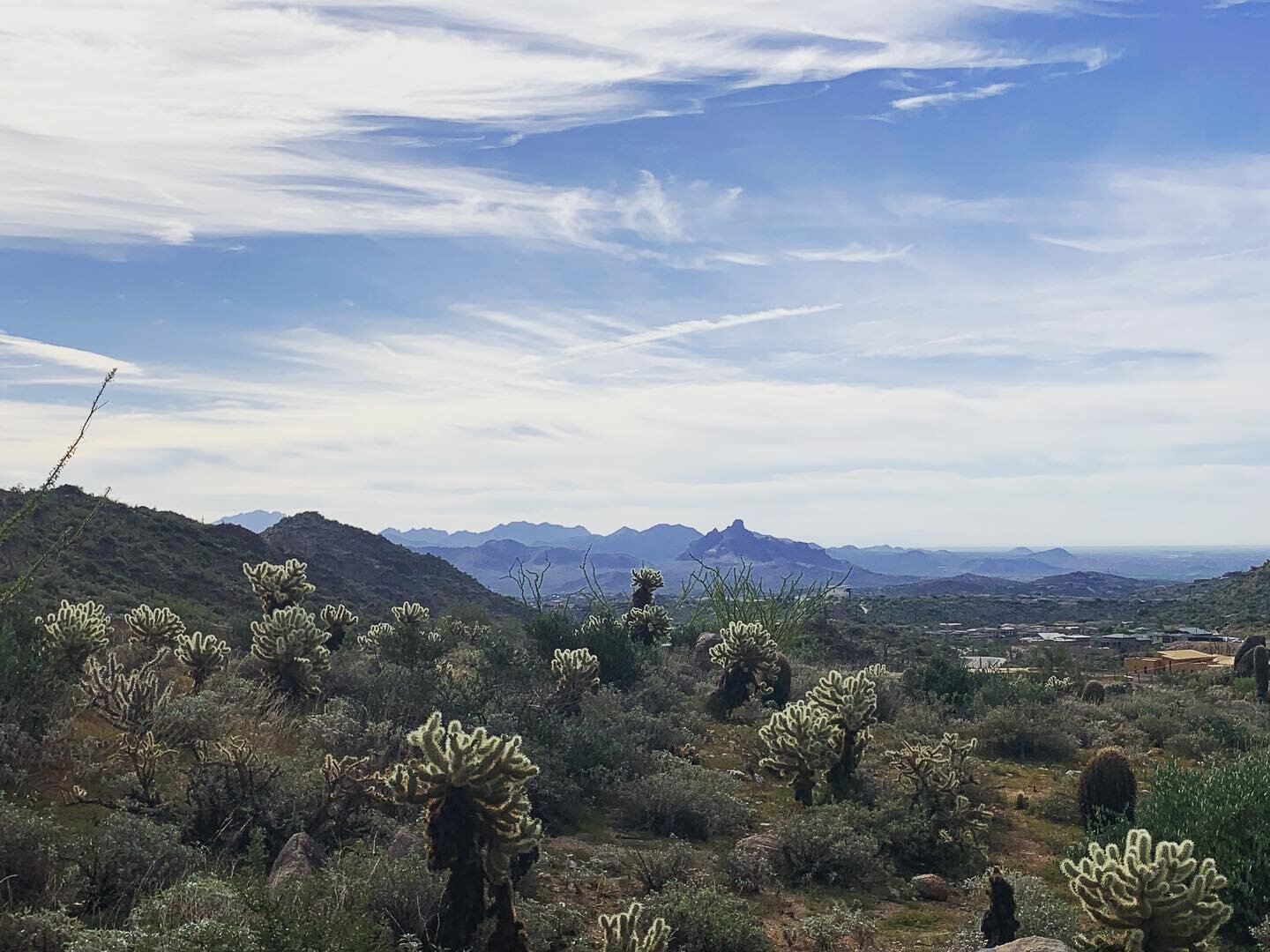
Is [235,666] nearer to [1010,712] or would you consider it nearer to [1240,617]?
[1010,712]

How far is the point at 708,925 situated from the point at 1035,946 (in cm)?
246

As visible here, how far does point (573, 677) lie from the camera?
49.1 feet

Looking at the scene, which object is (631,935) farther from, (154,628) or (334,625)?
(334,625)

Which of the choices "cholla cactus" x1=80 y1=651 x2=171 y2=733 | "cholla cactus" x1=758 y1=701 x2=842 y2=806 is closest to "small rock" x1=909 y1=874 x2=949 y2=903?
"cholla cactus" x1=758 y1=701 x2=842 y2=806

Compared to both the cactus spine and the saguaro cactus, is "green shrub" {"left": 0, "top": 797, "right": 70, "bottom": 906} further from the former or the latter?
the cactus spine

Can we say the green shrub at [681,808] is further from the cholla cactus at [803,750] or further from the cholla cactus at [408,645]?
the cholla cactus at [408,645]

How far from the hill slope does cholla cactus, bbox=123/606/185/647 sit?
308 cm

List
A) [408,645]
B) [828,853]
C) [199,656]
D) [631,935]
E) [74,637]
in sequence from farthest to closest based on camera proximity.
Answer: [408,645]
[199,656]
[74,637]
[828,853]
[631,935]

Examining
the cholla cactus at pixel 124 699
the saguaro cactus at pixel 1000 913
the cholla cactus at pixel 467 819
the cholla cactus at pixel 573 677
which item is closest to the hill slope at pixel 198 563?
the cholla cactus at pixel 124 699

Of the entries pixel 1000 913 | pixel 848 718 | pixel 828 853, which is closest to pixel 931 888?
pixel 828 853

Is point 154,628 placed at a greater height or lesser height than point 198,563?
lesser

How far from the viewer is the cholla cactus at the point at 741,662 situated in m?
17.1

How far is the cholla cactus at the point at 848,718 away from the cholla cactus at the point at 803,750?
0.42 feet

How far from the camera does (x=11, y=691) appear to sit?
920 centimetres
